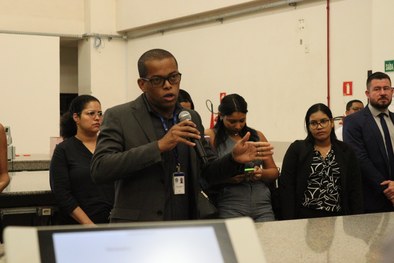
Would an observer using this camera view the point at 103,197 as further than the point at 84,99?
No

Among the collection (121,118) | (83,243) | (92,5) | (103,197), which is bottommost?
(103,197)

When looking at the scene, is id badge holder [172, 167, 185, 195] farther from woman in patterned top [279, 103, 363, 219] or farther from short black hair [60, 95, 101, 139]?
short black hair [60, 95, 101, 139]

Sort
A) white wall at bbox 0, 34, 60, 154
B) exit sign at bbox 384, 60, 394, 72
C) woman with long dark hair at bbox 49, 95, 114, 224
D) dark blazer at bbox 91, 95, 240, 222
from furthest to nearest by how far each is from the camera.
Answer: white wall at bbox 0, 34, 60, 154 → exit sign at bbox 384, 60, 394, 72 → woman with long dark hair at bbox 49, 95, 114, 224 → dark blazer at bbox 91, 95, 240, 222

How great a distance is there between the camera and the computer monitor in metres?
0.87

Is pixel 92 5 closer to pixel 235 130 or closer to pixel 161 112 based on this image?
pixel 235 130

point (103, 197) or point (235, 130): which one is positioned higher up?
point (235, 130)

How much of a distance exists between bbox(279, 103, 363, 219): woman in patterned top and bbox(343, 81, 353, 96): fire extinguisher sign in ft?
10.8

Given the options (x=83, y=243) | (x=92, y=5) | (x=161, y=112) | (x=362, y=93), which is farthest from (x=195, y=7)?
(x=83, y=243)

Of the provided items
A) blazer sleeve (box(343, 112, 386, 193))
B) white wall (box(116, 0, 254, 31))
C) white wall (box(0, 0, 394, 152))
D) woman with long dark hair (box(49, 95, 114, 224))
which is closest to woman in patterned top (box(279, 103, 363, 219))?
blazer sleeve (box(343, 112, 386, 193))

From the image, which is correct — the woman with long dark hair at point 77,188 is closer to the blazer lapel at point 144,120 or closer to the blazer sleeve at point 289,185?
the blazer sleeve at point 289,185

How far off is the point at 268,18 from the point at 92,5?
13.5 ft

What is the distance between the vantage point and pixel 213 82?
9.29 metres

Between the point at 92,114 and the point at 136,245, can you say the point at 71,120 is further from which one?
the point at 136,245

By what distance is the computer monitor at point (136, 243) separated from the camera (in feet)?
2.84
